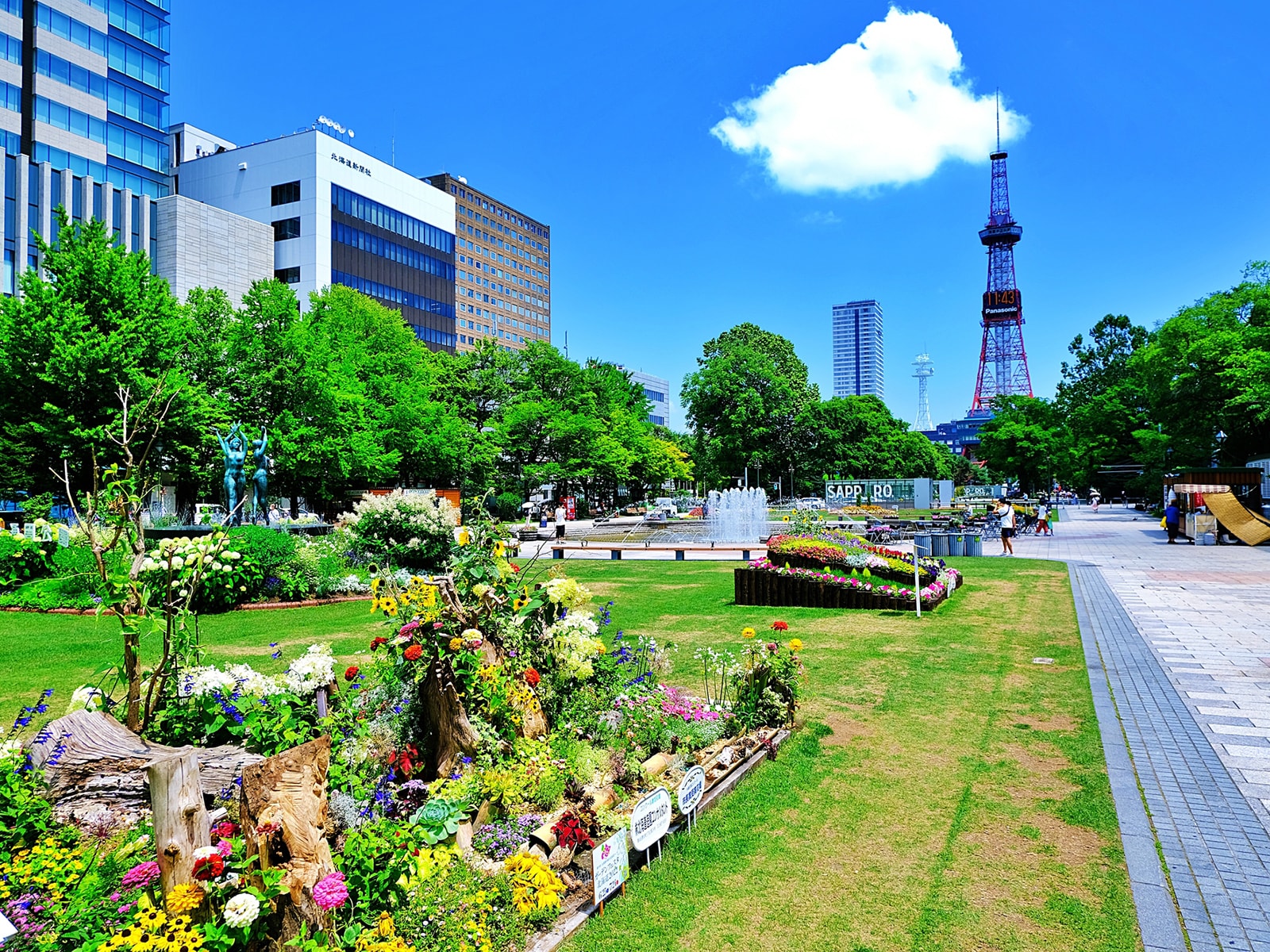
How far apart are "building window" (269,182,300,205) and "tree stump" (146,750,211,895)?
7141 cm

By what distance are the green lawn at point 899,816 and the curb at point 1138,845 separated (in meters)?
0.08

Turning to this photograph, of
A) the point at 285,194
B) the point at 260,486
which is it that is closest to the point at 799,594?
the point at 260,486

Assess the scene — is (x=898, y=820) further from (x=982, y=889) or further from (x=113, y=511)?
(x=113, y=511)

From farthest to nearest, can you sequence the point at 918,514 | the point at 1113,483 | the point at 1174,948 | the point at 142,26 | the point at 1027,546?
the point at 1113,483 < the point at 142,26 < the point at 918,514 < the point at 1027,546 < the point at 1174,948

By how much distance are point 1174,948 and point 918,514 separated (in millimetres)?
40314

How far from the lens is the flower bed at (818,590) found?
1415 centimetres

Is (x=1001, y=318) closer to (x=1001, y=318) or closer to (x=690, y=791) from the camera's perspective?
(x=1001, y=318)

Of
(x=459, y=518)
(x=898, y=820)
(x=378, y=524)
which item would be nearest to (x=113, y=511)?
(x=898, y=820)

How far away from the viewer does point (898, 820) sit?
214 inches

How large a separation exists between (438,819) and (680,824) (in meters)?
1.66

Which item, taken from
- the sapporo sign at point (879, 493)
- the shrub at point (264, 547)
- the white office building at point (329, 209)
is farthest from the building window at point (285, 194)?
the shrub at point (264, 547)

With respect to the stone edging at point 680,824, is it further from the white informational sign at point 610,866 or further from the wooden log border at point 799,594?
the wooden log border at point 799,594

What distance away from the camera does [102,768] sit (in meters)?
4.96

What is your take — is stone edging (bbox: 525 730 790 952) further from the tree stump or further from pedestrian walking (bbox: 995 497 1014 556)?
pedestrian walking (bbox: 995 497 1014 556)
